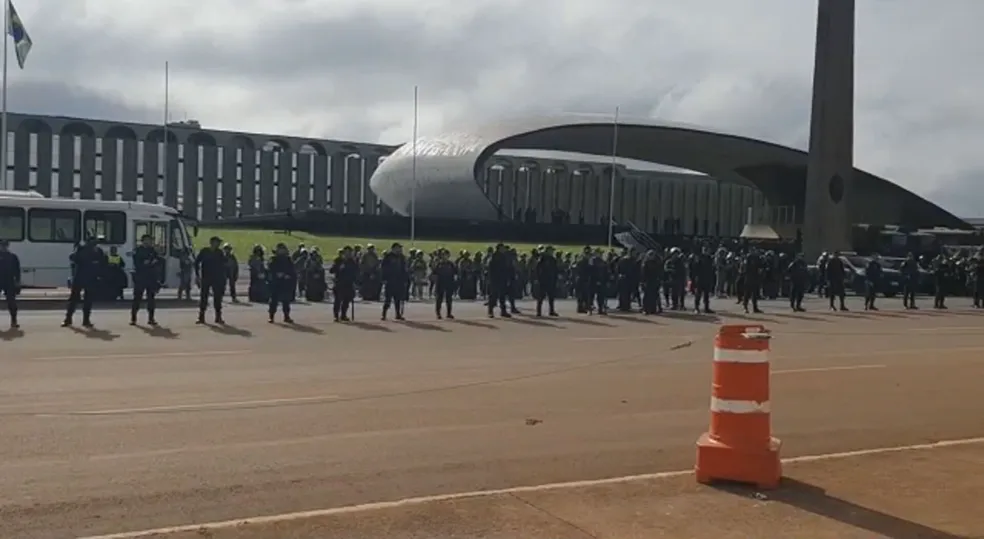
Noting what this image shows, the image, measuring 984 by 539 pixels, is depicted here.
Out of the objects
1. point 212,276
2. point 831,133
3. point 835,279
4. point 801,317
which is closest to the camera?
point 212,276

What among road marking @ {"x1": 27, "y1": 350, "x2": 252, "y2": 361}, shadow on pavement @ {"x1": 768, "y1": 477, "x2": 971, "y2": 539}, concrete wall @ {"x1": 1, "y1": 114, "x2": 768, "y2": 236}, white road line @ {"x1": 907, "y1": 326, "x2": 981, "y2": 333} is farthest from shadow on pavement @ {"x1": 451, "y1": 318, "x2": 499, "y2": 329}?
concrete wall @ {"x1": 1, "y1": 114, "x2": 768, "y2": 236}

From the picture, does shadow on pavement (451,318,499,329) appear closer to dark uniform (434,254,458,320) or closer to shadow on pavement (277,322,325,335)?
dark uniform (434,254,458,320)

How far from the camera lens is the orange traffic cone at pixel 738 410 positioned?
281 inches

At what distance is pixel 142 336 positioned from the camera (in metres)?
17.5

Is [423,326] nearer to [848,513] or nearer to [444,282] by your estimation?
[444,282]

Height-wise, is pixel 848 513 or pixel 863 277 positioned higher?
pixel 863 277

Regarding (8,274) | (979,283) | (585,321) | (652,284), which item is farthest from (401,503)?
(979,283)

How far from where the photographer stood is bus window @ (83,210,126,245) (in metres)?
29.4

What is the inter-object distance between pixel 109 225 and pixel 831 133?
33718 mm

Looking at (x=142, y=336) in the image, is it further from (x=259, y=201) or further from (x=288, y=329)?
(x=259, y=201)

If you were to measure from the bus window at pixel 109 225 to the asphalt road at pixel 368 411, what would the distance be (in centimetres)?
1011

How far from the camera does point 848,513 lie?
6625 mm

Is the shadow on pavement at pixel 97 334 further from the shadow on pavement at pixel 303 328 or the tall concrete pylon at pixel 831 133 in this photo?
the tall concrete pylon at pixel 831 133

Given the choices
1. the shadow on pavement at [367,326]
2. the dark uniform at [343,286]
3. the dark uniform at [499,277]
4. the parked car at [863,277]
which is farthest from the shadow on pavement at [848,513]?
the parked car at [863,277]
